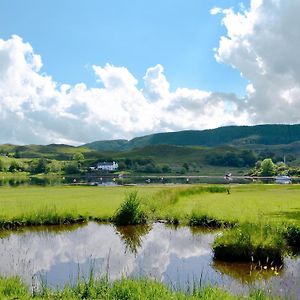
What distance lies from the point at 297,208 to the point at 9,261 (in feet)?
100

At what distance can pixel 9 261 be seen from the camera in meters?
27.6

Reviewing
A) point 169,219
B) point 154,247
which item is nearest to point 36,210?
point 169,219

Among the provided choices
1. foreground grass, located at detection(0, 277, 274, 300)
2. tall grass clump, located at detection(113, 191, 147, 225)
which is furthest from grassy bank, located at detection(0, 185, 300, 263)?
foreground grass, located at detection(0, 277, 274, 300)

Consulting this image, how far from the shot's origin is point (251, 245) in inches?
1065

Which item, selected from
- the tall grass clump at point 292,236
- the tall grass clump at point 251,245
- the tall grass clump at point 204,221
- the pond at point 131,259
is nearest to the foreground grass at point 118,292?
the pond at point 131,259

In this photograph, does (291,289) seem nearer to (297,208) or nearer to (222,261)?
(222,261)

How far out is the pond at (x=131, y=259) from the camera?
2295 centimetres

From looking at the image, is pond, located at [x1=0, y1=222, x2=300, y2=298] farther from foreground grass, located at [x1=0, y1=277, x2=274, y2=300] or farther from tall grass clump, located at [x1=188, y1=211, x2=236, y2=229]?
tall grass clump, located at [x1=188, y1=211, x2=236, y2=229]

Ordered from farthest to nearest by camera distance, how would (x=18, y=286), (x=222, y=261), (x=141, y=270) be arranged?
(x=222, y=261) < (x=141, y=270) < (x=18, y=286)

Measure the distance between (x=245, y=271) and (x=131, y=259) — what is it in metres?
7.52

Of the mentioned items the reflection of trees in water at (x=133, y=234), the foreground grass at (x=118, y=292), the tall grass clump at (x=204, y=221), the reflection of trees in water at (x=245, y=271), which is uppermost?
the foreground grass at (x=118, y=292)

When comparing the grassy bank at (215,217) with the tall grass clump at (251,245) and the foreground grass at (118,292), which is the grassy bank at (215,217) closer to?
the tall grass clump at (251,245)

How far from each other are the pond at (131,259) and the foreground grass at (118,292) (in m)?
0.97

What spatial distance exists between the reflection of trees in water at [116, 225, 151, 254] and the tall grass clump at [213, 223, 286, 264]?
656 centimetres
